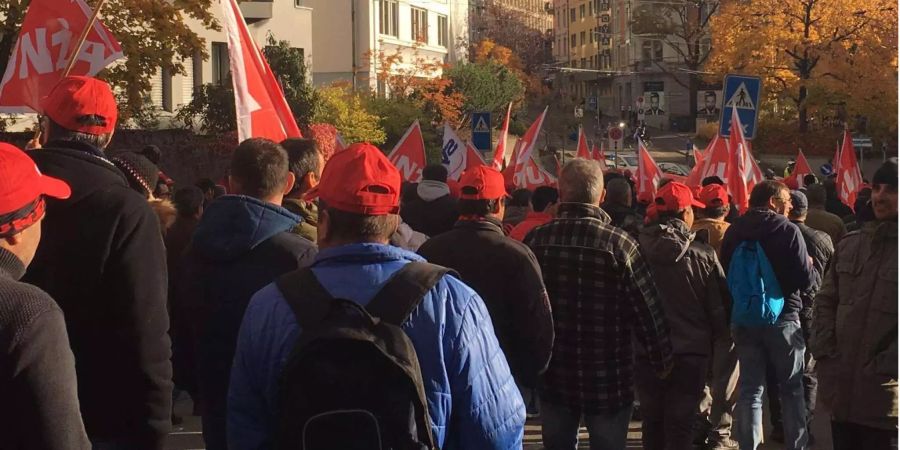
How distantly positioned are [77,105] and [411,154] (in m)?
11.0

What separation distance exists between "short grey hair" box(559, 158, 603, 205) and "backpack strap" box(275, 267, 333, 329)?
2.96 metres

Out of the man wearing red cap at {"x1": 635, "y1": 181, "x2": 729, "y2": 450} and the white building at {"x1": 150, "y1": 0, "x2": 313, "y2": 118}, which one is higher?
the white building at {"x1": 150, "y1": 0, "x2": 313, "y2": 118}

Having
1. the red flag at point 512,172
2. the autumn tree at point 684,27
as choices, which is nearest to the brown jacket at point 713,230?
the red flag at point 512,172

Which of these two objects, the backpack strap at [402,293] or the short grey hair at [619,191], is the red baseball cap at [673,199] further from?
the backpack strap at [402,293]

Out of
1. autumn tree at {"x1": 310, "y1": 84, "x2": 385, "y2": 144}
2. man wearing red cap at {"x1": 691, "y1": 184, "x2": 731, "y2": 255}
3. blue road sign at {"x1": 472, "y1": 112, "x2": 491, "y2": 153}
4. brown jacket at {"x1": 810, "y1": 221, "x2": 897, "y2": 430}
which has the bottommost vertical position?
brown jacket at {"x1": 810, "y1": 221, "x2": 897, "y2": 430}

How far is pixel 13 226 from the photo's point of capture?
2887mm

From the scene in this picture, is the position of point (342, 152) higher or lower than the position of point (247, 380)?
higher

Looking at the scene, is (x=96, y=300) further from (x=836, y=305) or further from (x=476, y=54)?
(x=476, y=54)

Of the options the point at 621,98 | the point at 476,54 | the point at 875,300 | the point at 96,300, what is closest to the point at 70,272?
the point at 96,300


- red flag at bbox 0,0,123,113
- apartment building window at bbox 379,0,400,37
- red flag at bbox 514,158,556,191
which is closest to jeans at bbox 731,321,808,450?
red flag at bbox 0,0,123,113

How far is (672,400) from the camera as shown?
22.2 feet

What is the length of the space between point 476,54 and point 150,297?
80403 mm

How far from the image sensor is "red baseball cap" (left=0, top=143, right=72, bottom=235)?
2859mm

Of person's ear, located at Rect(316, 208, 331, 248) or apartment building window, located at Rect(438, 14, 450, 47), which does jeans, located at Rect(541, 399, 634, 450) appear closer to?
person's ear, located at Rect(316, 208, 331, 248)
